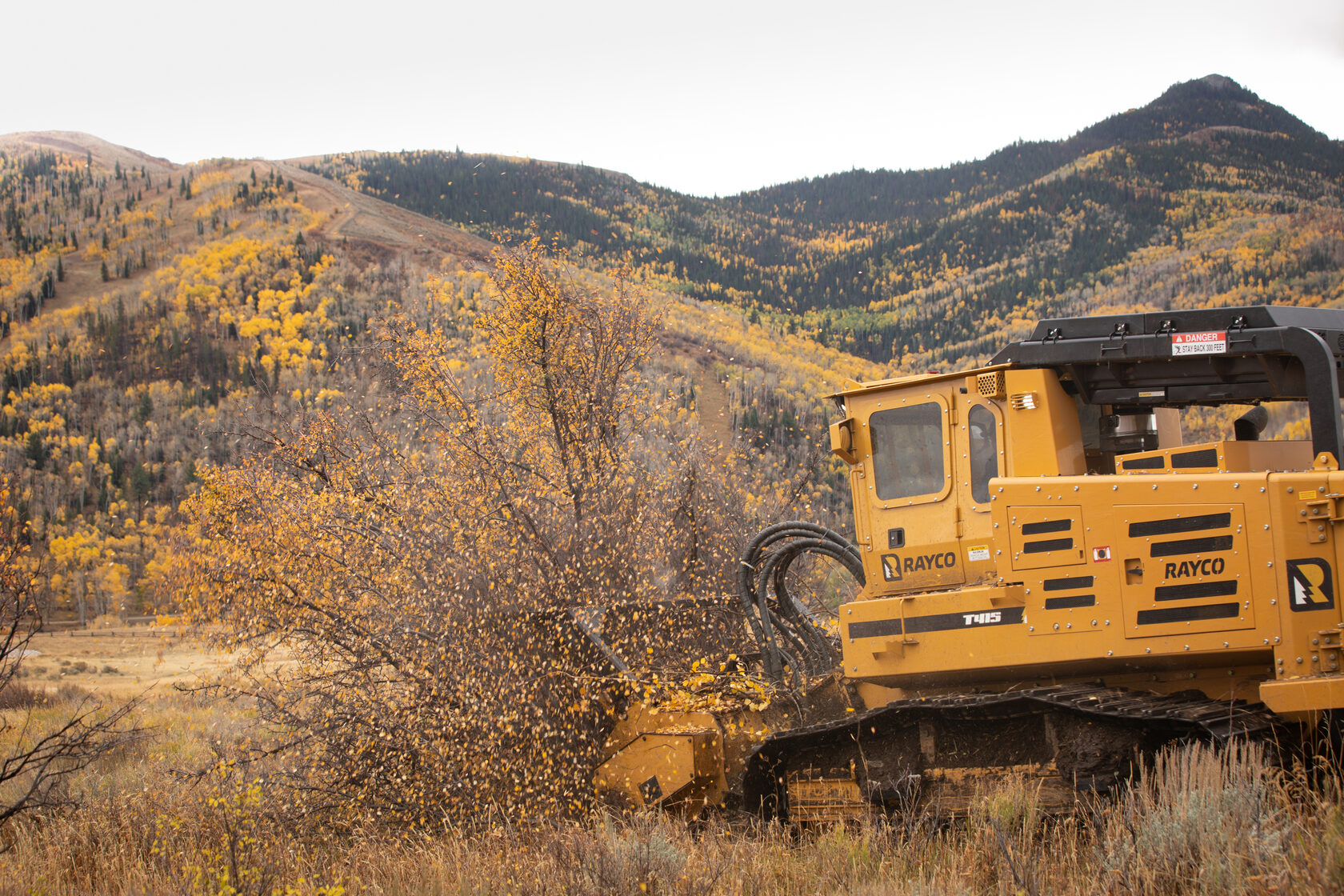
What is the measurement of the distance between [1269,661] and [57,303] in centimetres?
12405

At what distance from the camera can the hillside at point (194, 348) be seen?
2292 inches

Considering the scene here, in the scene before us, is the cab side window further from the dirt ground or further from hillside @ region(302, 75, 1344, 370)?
hillside @ region(302, 75, 1344, 370)

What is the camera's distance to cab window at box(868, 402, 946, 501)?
272 inches

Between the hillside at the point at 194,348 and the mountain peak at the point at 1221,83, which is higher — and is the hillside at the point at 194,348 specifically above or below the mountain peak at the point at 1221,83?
below

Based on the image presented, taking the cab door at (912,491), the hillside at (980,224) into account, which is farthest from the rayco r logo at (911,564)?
the hillside at (980,224)

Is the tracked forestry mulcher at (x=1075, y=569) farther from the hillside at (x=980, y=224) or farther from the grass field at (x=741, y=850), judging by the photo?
the hillside at (x=980, y=224)

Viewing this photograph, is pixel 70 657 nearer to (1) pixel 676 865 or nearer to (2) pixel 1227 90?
(1) pixel 676 865

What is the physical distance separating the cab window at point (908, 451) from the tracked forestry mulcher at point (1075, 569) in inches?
0.5

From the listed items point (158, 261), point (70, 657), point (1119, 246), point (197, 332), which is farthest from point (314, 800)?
point (1119, 246)

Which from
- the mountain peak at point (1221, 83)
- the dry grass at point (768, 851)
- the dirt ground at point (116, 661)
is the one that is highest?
the mountain peak at point (1221, 83)

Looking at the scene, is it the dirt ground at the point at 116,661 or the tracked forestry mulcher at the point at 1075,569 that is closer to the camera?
the tracked forestry mulcher at the point at 1075,569

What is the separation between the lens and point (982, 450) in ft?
21.9

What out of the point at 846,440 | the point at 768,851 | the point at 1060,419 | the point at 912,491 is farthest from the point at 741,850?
the point at 1060,419

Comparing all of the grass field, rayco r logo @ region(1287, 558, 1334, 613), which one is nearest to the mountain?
the grass field
